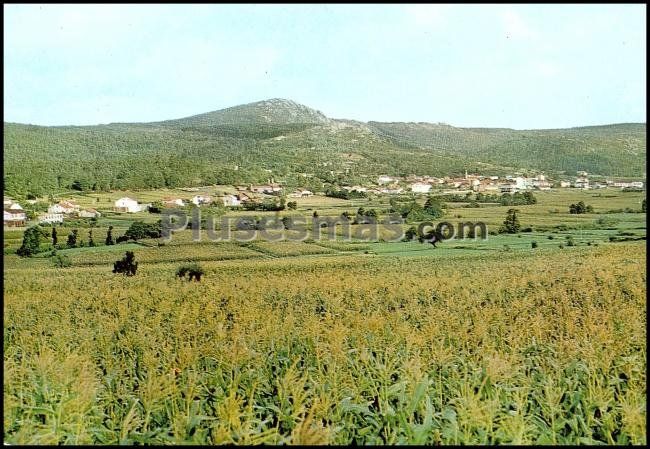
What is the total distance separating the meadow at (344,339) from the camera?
3324 millimetres

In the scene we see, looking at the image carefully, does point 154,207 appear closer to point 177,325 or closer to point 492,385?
point 177,325

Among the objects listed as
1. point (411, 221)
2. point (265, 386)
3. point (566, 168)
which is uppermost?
point (566, 168)

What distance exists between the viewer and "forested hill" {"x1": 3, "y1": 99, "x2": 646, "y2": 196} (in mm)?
6988

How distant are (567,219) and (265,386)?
4920 mm

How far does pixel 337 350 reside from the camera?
156 inches

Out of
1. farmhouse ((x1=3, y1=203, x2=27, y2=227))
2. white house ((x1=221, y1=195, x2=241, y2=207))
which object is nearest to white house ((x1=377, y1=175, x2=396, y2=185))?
white house ((x1=221, y1=195, x2=241, y2=207))

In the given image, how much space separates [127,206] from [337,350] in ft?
12.5

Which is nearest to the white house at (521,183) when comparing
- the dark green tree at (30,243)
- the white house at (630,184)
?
the white house at (630,184)

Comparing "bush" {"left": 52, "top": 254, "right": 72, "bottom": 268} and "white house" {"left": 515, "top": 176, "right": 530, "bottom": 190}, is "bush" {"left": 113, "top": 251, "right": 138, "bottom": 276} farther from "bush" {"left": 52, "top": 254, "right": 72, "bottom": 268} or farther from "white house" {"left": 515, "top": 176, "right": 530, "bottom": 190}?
"white house" {"left": 515, "top": 176, "right": 530, "bottom": 190}

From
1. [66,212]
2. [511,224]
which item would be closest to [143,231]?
[66,212]

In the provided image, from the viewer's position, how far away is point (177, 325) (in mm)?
5172

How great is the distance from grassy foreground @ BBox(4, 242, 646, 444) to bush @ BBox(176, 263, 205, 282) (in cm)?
11

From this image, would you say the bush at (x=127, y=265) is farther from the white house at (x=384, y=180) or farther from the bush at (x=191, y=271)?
the white house at (x=384, y=180)

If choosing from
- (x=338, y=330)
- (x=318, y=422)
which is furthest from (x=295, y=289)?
(x=318, y=422)
